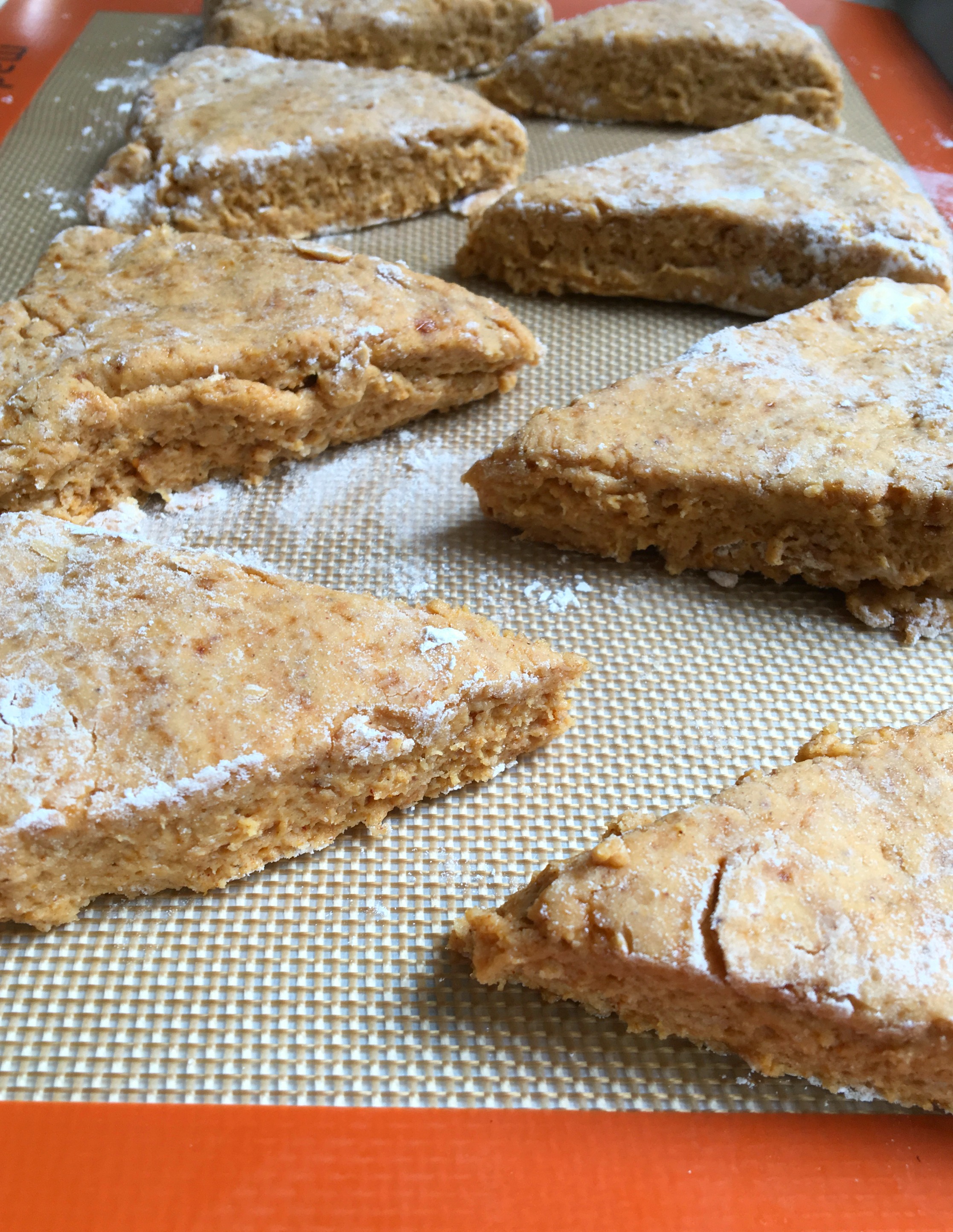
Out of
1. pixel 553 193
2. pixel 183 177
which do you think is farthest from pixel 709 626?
pixel 183 177

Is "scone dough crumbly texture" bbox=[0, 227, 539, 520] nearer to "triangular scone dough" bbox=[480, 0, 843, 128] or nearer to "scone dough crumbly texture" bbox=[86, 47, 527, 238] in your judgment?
"scone dough crumbly texture" bbox=[86, 47, 527, 238]

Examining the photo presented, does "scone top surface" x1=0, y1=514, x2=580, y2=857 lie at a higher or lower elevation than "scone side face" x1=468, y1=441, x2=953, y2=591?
lower

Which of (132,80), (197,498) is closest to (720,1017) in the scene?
(197,498)

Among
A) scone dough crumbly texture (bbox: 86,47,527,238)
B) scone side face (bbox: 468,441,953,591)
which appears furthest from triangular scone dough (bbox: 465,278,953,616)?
scone dough crumbly texture (bbox: 86,47,527,238)

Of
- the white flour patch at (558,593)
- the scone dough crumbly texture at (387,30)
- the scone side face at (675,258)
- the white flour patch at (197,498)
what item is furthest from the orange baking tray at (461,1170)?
the scone dough crumbly texture at (387,30)

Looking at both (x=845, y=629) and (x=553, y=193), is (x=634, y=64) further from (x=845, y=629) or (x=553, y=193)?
(x=845, y=629)

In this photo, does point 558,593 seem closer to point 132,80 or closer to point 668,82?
point 668,82
